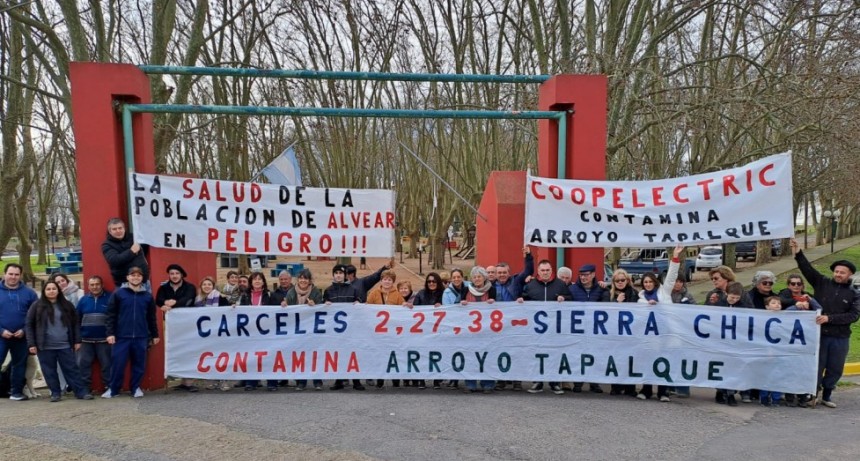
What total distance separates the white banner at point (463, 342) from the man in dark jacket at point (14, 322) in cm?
153

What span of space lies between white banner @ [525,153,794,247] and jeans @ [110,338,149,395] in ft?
14.7

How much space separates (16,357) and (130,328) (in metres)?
1.33

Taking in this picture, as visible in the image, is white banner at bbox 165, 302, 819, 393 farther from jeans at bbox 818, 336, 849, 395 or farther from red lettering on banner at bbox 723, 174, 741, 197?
red lettering on banner at bbox 723, 174, 741, 197

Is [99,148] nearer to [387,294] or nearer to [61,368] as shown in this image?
[61,368]

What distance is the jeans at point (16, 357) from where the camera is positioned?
6.11m

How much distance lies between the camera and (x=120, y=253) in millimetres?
6117

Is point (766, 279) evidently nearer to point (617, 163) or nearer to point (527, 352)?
point (527, 352)

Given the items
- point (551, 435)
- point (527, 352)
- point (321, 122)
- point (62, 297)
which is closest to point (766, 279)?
point (527, 352)

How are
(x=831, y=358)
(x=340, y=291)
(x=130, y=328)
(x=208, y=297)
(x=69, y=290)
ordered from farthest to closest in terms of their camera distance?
(x=340, y=291) → (x=69, y=290) → (x=208, y=297) → (x=831, y=358) → (x=130, y=328)

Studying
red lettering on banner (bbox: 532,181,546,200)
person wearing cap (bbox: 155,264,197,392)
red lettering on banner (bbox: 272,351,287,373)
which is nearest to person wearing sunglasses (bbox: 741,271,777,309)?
red lettering on banner (bbox: 532,181,546,200)

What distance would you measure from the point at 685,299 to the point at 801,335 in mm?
1201

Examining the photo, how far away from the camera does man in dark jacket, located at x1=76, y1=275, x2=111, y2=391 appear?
242 inches

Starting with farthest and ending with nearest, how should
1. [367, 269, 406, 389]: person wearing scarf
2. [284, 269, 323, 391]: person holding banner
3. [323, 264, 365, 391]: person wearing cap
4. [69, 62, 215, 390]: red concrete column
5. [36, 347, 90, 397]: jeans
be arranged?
[323, 264, 365, 391]: person wearing cap < [367, 269, 406, 389]: person wearing scarf < [284, 269, 323, 391]: person holding banner < [69, 62, 215, 390]: red concrete column < [36, 347, 90, 397]: jeans

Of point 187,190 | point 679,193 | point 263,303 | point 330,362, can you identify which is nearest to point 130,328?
point 263,303
